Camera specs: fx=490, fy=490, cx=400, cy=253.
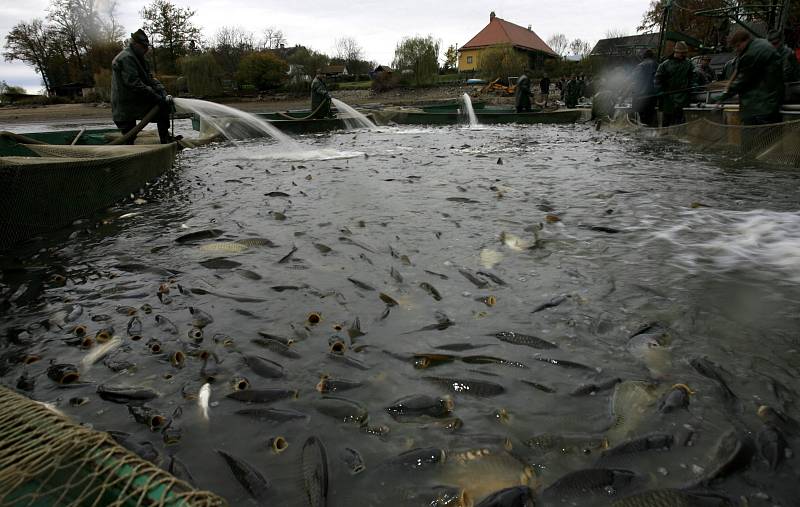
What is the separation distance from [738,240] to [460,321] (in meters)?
3.50

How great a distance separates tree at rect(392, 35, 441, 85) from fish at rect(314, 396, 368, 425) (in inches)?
2241

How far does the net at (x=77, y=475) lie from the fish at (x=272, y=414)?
3.68 feet

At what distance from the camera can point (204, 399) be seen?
258 centimetres

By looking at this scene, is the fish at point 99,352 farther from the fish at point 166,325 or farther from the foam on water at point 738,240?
the foam on water at point 738,240

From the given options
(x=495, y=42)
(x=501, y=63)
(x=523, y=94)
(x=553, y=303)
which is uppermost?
(x=495, y=42)

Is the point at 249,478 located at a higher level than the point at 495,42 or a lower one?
lower

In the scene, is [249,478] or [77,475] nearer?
[77,475]

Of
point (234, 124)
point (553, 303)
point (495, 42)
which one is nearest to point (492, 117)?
point (234, 124)

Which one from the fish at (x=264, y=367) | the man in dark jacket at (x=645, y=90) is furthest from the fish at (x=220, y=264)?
the man in dark jacket at (x=645, y=90)

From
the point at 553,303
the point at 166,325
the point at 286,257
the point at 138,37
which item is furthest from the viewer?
the point at 138,37

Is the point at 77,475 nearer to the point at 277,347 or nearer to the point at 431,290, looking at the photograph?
the point at 277,347

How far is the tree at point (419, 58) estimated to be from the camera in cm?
5597

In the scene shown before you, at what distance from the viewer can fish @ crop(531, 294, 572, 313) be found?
3518 millimetres

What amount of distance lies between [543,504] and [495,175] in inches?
300
